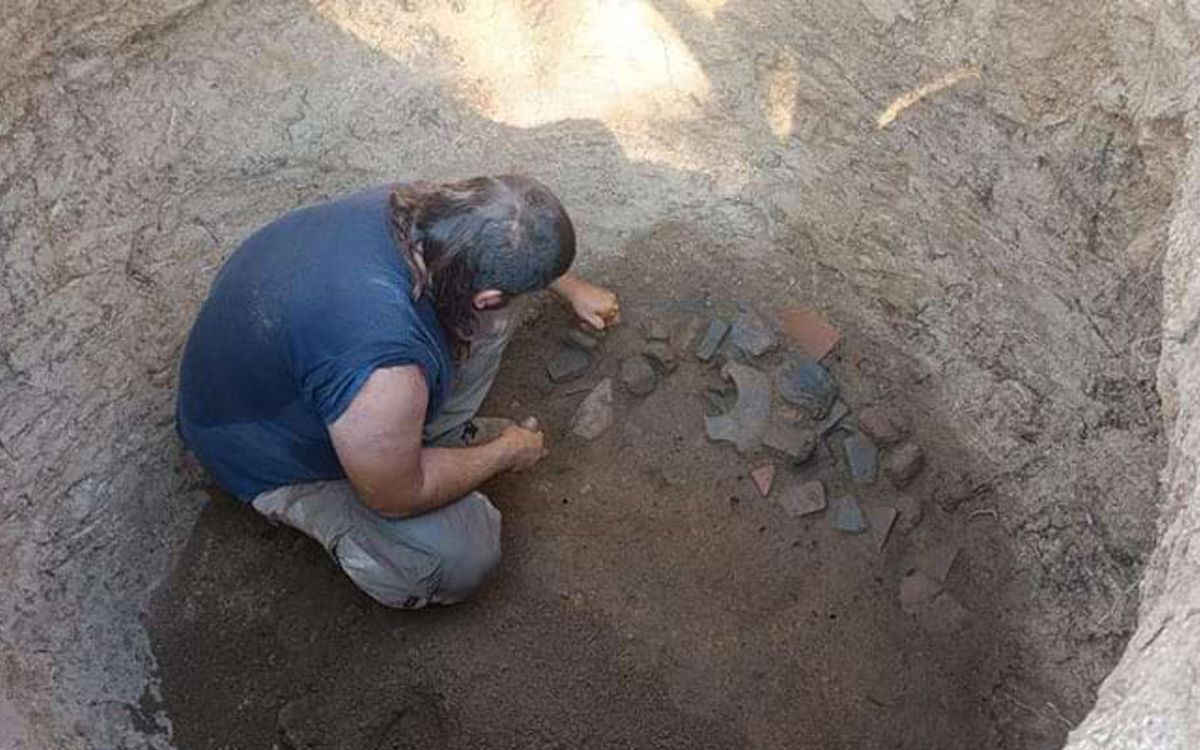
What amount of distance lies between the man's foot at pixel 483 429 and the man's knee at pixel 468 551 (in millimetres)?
157

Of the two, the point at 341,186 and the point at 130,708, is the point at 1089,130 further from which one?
the point at 130,708

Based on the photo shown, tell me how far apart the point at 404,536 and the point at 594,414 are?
67 centimetres

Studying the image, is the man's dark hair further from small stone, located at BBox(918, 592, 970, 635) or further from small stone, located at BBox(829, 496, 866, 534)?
small stone, located at BBox(918, 592, 970, 635)

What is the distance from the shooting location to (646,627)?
3.02m

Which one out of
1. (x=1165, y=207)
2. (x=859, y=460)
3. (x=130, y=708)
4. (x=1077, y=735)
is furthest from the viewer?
(x=859, y=460)

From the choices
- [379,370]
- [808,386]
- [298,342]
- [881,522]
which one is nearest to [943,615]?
[881,522]

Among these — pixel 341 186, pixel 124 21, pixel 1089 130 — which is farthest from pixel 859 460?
pixel 124 21

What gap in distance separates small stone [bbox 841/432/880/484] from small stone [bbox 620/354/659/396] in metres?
0.49

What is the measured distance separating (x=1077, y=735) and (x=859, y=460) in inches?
61.7

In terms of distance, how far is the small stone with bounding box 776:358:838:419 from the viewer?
332 cm

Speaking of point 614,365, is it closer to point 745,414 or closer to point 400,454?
point 745,414

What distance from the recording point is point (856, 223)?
10.7 feet

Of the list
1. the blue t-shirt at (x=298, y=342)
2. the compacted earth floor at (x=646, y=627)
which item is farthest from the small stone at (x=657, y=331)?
the blue t-shirt at (x=298, y=342)

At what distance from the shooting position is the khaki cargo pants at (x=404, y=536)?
2.87 metres
